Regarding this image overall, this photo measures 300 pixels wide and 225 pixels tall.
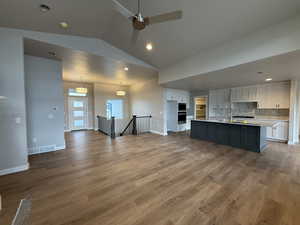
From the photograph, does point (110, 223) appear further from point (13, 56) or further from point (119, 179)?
point (13, 56)

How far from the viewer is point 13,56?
2979mm

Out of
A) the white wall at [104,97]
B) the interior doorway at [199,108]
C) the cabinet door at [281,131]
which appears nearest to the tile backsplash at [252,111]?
the cabinet door at [281,131]

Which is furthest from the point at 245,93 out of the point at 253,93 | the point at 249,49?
the point at 249,49

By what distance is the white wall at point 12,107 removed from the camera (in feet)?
9.52

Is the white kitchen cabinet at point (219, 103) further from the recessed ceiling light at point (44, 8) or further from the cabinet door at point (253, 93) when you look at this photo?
the recessed ceiling light at point (44, 8)

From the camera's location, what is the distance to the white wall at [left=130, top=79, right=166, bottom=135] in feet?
22.3

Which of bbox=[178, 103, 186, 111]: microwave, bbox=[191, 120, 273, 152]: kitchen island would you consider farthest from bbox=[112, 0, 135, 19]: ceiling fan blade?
bbox=[178, 103, 186, 111]: microwave

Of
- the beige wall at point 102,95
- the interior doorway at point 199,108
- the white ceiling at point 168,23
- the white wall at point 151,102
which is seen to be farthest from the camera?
the interior doorway at point 199,108

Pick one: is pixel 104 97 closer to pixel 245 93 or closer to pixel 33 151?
pixel 33 151

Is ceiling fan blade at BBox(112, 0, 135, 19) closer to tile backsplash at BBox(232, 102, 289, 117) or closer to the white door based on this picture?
tile backsplash at BBox(232, 102, 289, 117)

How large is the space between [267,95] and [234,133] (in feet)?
8.89

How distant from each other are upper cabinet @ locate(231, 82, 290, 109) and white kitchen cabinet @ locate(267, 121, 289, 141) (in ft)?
2.30

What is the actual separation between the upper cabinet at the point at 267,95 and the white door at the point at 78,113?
8.85 m

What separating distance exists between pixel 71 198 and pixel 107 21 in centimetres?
398
